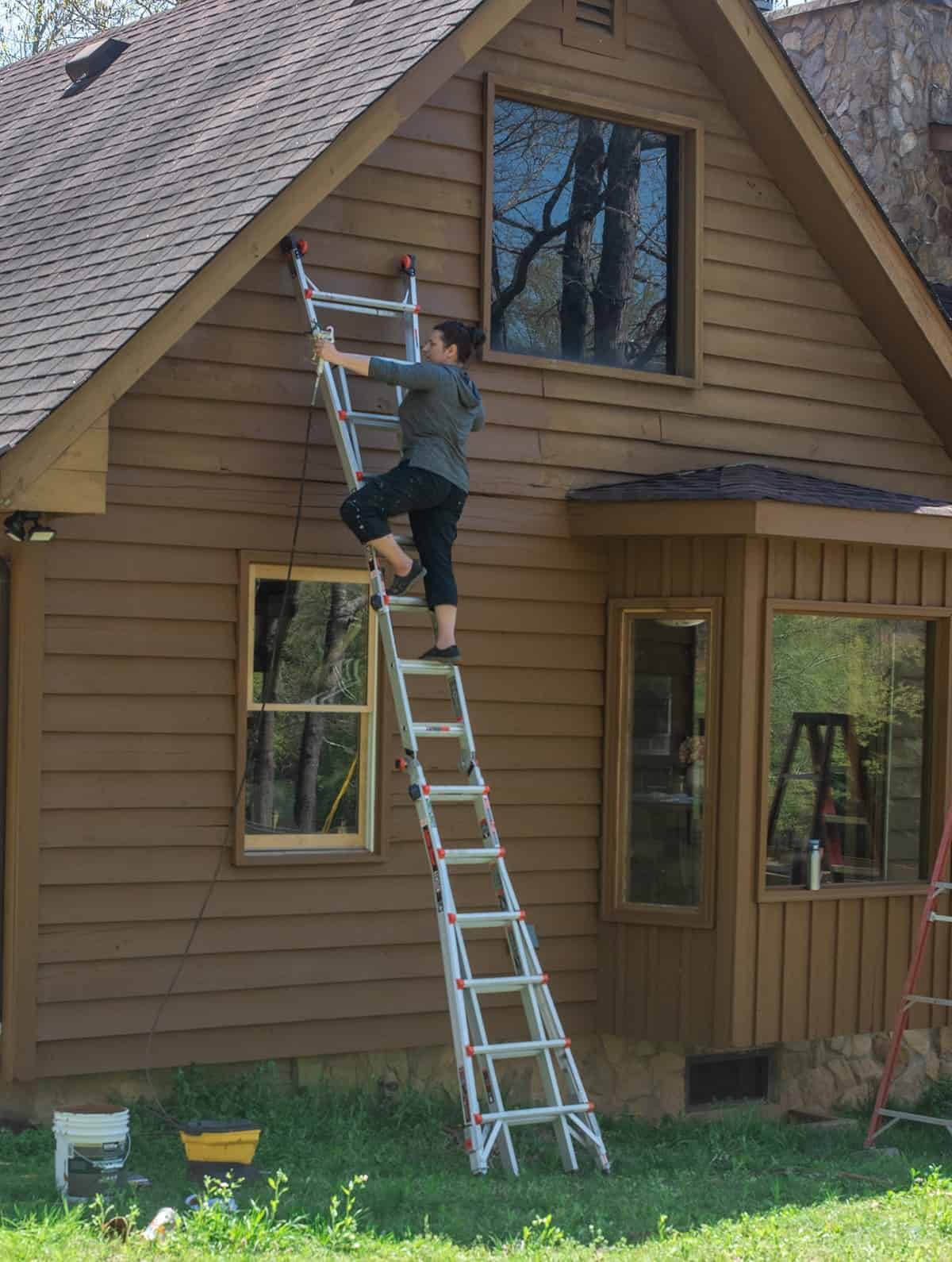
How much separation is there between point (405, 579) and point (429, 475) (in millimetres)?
524

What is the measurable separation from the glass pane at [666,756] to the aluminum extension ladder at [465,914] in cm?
157

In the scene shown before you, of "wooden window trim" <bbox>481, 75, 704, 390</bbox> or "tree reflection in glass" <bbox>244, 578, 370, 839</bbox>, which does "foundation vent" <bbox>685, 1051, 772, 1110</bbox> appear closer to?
"tree reflection in glass" <bbox>244, 578, 370, 839</bbox>

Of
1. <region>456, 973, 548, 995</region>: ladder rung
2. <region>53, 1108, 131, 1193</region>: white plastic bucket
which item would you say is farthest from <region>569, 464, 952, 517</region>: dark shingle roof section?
<region>53, 1108, 131, 1193</region>: white plastic bucket

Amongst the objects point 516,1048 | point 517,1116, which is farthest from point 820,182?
point 517,1116

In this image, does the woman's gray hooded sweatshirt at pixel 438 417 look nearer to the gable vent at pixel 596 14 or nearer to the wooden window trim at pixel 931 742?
the wooden window trim at pixel 931 742

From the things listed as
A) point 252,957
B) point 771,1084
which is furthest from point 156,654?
point 771,1084

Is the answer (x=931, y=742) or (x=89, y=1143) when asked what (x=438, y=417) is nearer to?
(x=89, y=1143)

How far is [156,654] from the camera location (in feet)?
28.7

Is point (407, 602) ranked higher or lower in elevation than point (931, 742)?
higher

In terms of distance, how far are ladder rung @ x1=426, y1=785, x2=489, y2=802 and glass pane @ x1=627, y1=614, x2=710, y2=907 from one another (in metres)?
2.02

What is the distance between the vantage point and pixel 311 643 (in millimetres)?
9312

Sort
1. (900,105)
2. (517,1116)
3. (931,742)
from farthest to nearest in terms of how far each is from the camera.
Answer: (900,105)
(931,742)
(517,1116)

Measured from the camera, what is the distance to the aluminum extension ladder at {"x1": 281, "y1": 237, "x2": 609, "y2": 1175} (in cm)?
774

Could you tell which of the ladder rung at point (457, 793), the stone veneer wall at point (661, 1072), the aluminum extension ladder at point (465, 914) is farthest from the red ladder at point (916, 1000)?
the ladder rung at point (457, 793)
